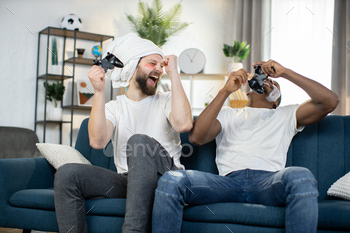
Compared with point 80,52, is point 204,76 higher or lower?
lower

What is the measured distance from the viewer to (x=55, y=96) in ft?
13.2

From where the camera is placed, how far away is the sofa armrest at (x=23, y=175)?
1.81 m

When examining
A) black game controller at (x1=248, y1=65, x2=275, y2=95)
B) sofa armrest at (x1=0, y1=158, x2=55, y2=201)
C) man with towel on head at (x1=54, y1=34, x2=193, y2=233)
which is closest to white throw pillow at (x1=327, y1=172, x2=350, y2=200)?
black game controller at (x1=248, y1=65, x2=275, y2=95)

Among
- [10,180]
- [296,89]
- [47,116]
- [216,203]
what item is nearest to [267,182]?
[216,203]

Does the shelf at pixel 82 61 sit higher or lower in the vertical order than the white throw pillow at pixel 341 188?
higher

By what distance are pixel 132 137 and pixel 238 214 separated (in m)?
0.56

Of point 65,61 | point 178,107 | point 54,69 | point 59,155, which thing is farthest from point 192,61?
point 178,107

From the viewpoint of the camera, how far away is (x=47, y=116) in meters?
4.04

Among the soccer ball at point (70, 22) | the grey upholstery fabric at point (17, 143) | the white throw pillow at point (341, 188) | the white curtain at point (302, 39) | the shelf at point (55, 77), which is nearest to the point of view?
the white throw pillow at point (341, 188)

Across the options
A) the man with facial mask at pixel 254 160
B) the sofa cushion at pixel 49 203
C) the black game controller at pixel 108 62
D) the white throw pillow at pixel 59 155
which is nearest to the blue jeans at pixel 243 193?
the man with facial mask at pixel 254 160

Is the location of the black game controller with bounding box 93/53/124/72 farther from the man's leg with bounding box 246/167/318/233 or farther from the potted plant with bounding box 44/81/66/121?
the potted plant with bounding box 44/81/66/121

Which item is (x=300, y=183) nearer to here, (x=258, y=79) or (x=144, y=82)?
(x=258, y=79)

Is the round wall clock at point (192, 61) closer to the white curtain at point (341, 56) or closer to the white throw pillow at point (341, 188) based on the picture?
the white curtain at point (341, 56)

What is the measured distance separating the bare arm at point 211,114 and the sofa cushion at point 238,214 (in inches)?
14.4
